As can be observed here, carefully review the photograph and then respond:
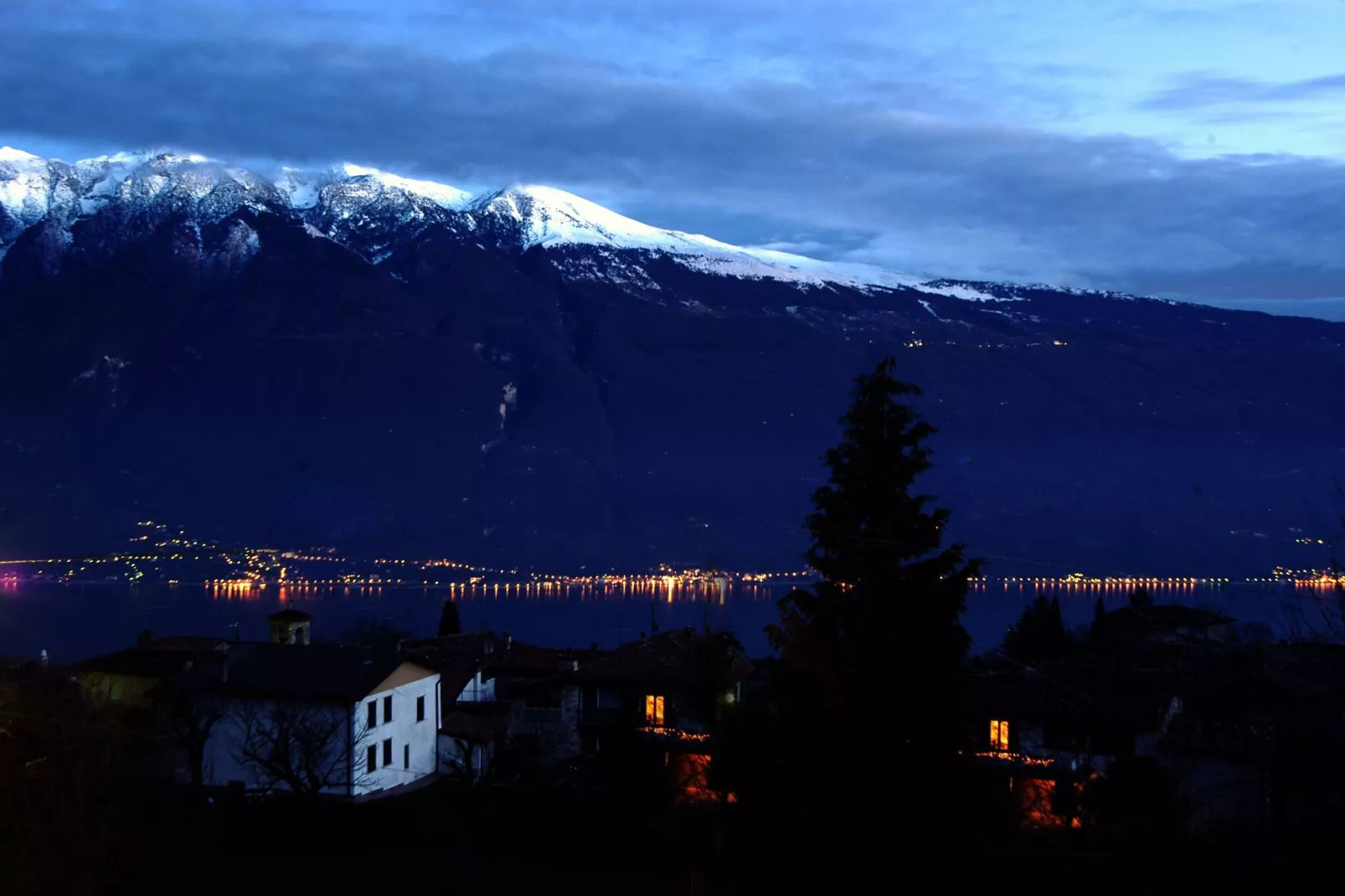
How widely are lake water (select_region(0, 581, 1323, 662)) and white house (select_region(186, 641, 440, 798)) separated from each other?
2658 cm

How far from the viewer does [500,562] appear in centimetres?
12412

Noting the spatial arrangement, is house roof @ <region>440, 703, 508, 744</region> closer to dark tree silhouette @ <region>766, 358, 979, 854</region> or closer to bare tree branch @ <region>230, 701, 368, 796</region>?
bare tree branch @ <region>230, 701, 368, 796</region>

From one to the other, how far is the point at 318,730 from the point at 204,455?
138566 mm

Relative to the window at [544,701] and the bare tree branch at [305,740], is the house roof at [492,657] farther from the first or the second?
the bare tree branch at [305,740]

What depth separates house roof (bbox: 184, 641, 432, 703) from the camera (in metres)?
29.8

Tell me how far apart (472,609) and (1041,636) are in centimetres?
5430

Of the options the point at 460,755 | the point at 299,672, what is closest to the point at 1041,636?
the point at 460,755

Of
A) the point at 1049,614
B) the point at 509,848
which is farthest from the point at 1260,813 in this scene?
the point at 1049,614

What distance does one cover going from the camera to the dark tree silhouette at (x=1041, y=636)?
4241cm

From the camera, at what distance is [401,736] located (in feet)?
103

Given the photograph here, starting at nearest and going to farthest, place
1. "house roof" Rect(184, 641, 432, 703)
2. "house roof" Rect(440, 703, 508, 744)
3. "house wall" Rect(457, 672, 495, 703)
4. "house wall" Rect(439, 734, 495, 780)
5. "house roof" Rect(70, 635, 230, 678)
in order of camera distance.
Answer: "house roof" Rect(184, 641, 432, 703), "house wall" Rect(439, 734, 495, 780), "house roof" Rect(440, 703, 508, 744), "house roof" Rect(70, 635, 230, 678), "house wall" Rect(457, 672, 495, 703)

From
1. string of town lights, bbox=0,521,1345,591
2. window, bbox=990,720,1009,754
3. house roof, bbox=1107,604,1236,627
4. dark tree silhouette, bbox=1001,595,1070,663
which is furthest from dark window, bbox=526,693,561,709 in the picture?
string of town lights, bbox=0,521,1345,591

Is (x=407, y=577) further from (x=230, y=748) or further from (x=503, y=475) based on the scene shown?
(x=230, y=748)

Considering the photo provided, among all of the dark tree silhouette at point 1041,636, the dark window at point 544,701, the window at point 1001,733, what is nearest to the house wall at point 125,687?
the dark window at point 544,701
